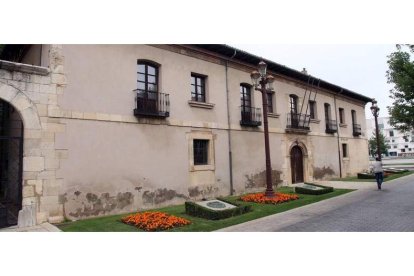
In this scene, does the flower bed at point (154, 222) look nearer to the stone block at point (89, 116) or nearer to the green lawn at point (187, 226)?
the green lawn at point (187, 226)

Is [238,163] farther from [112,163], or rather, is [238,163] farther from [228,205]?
[112,163]

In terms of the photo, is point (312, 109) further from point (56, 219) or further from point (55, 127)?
point (56, 219)

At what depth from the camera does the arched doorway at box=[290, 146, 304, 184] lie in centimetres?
1669

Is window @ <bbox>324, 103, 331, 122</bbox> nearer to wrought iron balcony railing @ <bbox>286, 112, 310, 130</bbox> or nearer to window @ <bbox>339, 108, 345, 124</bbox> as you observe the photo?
window @ <bbox>339, 108, 345, 124</bbox>

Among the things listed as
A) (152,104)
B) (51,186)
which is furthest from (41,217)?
(152,104)

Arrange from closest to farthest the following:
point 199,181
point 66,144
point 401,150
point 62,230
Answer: point 62,230, point 66,144, point 199,181, point 401,150

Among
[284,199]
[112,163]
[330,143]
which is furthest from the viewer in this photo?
[330,143]

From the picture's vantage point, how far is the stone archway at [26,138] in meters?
7.68

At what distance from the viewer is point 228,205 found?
29.0 feet

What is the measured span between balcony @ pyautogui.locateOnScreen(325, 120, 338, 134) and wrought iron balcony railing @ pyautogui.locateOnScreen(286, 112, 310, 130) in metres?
2.36

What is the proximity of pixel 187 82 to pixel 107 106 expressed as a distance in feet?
11.9

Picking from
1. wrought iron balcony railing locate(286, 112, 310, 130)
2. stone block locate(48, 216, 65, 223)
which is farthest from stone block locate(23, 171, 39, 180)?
wrought iron balcony railing locate(286, 112, 310, 130)

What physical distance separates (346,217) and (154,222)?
5100mm

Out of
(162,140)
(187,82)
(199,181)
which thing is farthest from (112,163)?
(187,82)
